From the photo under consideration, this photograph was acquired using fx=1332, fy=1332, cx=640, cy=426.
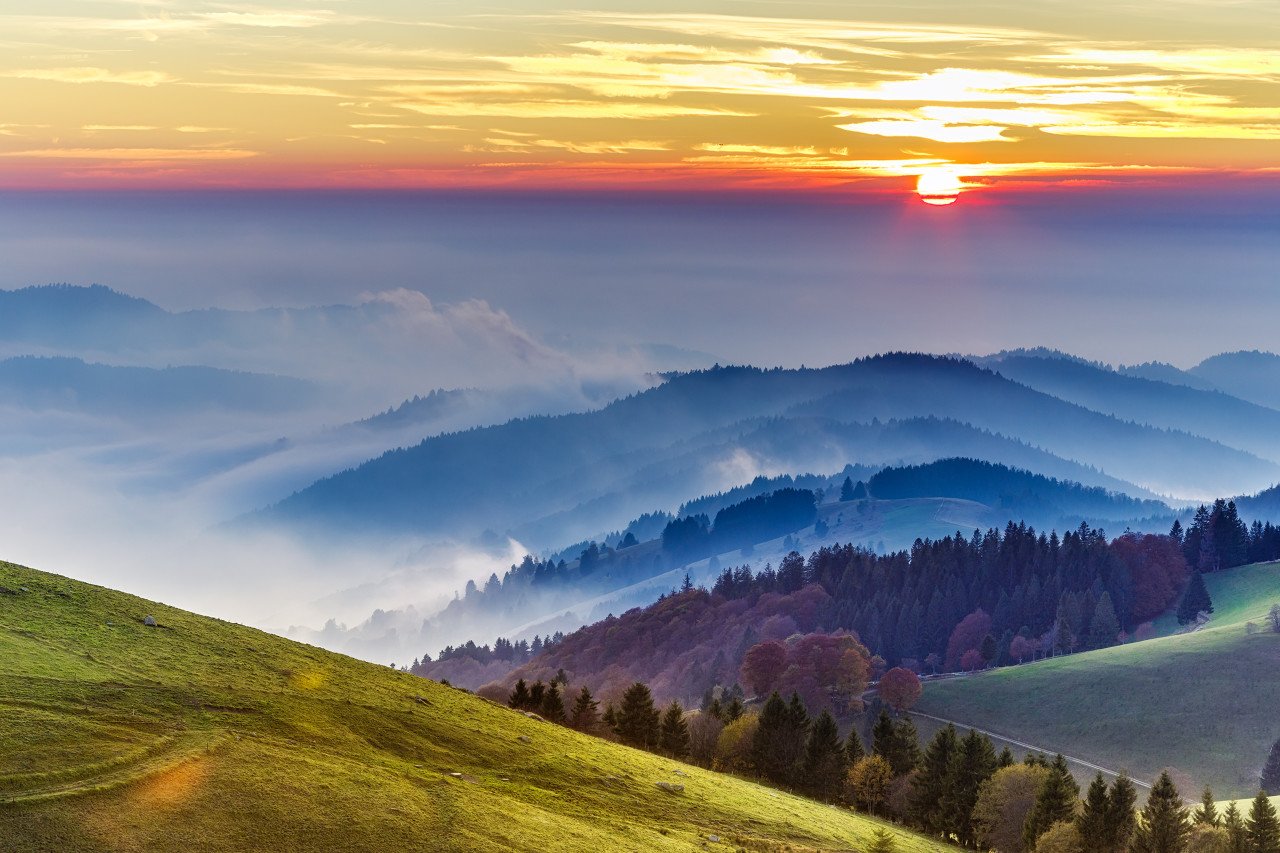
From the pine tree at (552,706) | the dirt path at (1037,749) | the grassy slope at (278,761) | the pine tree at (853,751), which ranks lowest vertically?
the grassy slope at (278,761)

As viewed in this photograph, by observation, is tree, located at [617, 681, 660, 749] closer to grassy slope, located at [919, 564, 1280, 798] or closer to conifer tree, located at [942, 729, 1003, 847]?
conifer tree, located at [942, 729, 1003, 847]

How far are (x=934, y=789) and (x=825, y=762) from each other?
1261 cm

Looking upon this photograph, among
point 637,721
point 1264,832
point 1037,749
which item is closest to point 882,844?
point 1264,832

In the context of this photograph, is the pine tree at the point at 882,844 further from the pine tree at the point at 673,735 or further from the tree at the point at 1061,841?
the pine tree at the point at 673,735

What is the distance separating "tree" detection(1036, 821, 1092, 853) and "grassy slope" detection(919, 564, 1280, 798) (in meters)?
72.5

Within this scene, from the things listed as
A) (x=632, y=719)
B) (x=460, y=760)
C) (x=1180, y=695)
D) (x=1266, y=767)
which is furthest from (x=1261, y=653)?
(x=460, y=760)

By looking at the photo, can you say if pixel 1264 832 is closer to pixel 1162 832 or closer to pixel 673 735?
pixel 1162 832

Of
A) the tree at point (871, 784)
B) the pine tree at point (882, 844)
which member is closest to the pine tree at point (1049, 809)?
the tree at point (871, 784)

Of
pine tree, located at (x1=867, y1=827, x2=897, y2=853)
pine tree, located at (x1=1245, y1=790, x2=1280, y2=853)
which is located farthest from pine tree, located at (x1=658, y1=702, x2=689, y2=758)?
pine tree, located at (x1=1245, y1=790, x2=1280, y2=853)

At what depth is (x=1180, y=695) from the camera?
186 metres

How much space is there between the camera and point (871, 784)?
386 feet

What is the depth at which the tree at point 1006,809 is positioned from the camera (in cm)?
10438

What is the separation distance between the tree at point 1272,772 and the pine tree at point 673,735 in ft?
254

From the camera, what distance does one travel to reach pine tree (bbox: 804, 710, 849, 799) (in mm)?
121438
